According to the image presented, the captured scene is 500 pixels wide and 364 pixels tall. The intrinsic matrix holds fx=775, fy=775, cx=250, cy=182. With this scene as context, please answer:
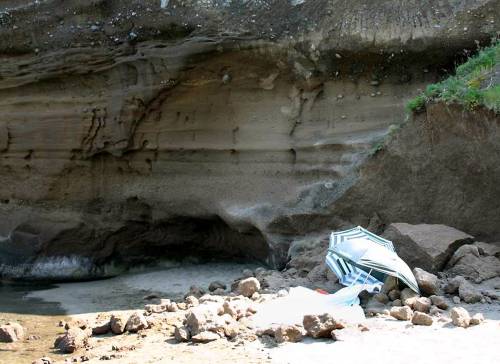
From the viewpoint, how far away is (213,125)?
10.3 m

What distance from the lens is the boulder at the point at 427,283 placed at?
6.30m

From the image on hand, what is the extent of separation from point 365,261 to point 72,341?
2.50 metres

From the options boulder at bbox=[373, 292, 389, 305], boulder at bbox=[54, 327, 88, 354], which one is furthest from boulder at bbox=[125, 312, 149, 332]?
boulder at bbox=[373, 292, 389, 305]

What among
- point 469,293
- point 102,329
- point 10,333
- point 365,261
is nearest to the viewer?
point 469,293

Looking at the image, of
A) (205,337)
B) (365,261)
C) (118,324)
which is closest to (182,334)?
(205,337)

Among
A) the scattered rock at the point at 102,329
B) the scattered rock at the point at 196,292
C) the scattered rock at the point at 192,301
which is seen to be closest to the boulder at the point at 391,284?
the scattered rock at the point at 192,301

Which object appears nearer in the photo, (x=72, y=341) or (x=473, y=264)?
(x=72, y=341)

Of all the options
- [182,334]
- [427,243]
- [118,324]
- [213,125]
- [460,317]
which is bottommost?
[118,324]

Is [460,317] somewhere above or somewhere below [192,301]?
above

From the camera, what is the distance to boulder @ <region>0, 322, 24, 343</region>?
269 inches

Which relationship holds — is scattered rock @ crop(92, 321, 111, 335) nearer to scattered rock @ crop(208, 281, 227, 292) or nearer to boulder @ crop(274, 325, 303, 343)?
scattered rock @ crop(208, 281, 227, 292)

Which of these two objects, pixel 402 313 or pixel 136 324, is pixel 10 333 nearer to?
pixel 136 324

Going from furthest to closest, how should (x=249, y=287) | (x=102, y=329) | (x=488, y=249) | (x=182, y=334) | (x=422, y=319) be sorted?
1. (x=249, y=287)
2. (x=488, y=249)
3. (x=102, y=329)
4. (x=182, y=334)
5. (x=422, y=319)

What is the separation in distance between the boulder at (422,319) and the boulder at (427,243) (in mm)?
1255
